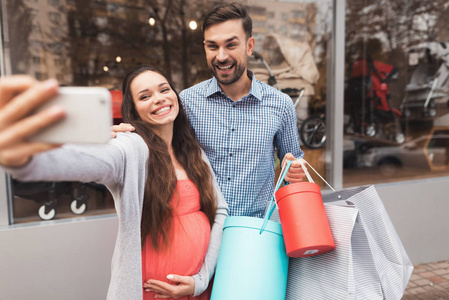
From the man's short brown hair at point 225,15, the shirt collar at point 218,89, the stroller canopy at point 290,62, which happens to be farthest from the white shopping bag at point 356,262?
the stroller canopy at point 290,62

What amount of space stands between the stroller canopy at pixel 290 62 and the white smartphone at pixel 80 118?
416 cm

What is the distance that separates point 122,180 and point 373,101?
514cm

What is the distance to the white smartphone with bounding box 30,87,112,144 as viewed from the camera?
590mm

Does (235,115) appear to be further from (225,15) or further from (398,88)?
(398,88)

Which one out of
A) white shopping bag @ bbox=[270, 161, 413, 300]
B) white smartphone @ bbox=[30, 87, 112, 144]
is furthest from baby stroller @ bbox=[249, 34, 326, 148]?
white smartphone @ bbox=[30, 87, 112, 144]

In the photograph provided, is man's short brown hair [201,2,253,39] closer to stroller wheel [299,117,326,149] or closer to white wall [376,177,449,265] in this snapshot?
stroller wheel [299,117,326,149]

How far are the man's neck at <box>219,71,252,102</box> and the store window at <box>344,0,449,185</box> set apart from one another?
336cm

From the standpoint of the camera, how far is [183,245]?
1.60m

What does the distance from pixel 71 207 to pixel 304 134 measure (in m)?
3.04

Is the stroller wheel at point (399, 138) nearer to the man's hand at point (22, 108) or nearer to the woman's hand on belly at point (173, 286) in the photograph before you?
the woman's hand on belly at point (173, 286)

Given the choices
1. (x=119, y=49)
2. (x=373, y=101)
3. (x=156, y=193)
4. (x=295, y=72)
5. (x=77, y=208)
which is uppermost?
(x=119, y=49)

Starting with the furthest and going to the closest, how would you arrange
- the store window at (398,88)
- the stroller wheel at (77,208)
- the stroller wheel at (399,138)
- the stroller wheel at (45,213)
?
the stroller wheel at (399,138)
the store window at (398,88)
the stroller wheel at (77,208)
the stroller wheel at (45,213)

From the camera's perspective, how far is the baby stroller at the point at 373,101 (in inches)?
206

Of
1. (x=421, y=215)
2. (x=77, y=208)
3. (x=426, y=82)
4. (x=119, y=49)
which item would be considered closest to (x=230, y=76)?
(x=77, y=208)
